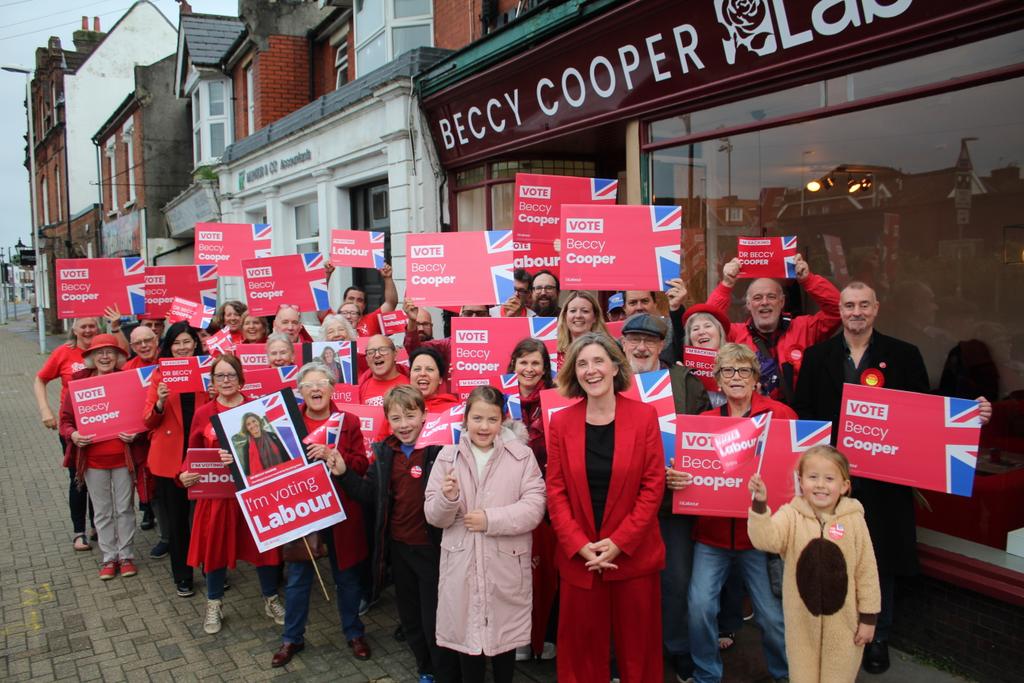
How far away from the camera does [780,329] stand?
16.2 ft

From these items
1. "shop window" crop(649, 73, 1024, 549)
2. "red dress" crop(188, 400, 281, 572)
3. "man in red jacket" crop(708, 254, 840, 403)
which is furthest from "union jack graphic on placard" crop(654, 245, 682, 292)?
"red dress" crop(188, 400, 281, 572)

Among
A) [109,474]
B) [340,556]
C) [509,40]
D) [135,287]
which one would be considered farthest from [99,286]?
[509,40]

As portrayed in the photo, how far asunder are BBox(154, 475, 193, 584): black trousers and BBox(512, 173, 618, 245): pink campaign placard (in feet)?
11.3

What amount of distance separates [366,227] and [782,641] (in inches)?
402

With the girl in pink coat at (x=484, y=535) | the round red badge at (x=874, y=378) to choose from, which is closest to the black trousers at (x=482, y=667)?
the girl in pink coat at (x=484, y=535)

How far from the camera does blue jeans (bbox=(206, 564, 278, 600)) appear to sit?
16.7 ft

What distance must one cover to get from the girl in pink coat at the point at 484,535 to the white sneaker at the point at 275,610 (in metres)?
1.80

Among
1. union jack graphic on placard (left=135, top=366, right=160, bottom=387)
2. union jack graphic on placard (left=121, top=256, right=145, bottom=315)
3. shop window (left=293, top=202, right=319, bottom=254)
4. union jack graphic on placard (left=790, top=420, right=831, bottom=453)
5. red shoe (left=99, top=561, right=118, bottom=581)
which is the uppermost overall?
shop window (left=293, top=202, right=319, bottom=254)

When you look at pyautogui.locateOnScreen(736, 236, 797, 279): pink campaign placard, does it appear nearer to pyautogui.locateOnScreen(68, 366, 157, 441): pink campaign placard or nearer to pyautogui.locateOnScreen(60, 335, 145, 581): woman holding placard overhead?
pyautogui.locateOnScreen(68, 366, 157, 441): pink campaign placard

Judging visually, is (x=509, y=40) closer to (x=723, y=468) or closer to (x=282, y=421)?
(x=282, y=421)

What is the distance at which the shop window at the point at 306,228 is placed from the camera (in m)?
14.5

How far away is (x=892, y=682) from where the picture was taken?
4.23 meters

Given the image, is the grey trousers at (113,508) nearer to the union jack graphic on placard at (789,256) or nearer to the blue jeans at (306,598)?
the blue jeans at (306,598)

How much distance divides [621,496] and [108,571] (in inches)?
183
